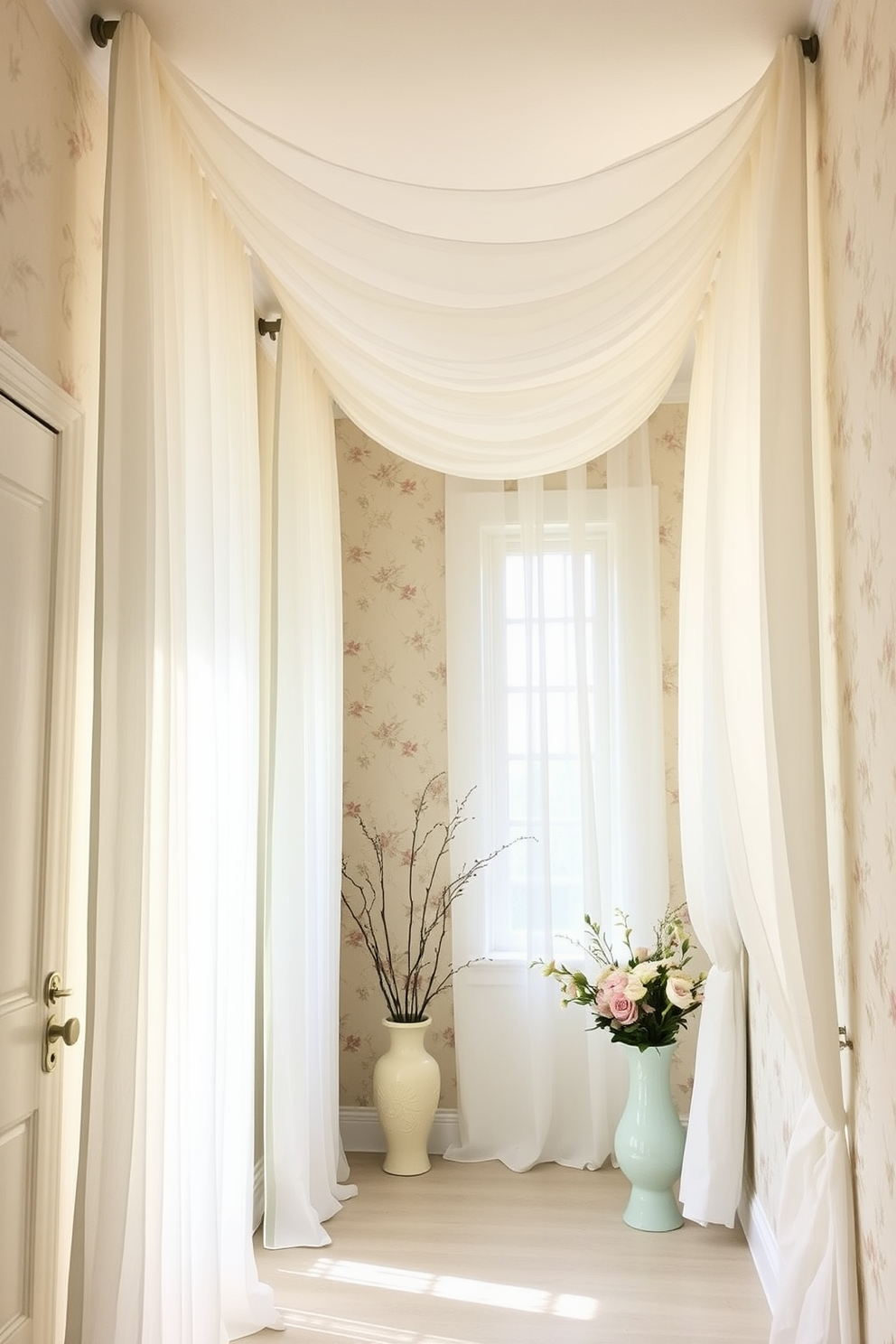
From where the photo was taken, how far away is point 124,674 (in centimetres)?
209

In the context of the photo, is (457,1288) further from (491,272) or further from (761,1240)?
(491,272)

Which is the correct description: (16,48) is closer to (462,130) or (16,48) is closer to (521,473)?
(462,130)

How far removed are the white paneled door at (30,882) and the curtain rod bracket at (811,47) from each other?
1692mm

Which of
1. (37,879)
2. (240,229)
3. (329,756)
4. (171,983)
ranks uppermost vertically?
(240,229)

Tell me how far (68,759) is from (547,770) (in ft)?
6.91

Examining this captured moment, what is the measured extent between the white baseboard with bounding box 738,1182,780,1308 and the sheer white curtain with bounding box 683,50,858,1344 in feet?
2.27

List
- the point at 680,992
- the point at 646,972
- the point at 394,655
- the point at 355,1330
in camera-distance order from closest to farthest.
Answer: the point at 355,1330 → the point at 680,992 → the point at 646,972 → the point at 394,655

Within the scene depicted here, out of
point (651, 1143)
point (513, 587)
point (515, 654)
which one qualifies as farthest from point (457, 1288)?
point (513, 587)

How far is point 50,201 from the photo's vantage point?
209 cm

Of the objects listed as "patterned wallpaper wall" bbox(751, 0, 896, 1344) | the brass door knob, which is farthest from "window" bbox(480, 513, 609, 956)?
the brass door knob

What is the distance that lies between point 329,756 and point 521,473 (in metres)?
1.33

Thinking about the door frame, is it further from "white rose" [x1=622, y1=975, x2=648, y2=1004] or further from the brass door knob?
"white rose" [x1=622, y1=975, x2=648, y2=1004]

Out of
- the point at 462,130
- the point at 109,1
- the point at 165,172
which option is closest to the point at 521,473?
the point at 462,130

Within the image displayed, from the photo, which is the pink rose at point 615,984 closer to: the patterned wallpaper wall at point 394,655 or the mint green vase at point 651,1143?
the mint green vase at point 651,1143
